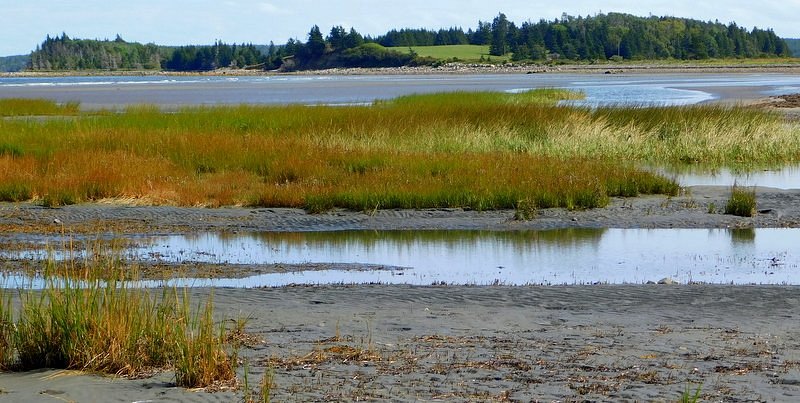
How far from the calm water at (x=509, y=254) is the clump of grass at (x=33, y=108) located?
97.1 feet

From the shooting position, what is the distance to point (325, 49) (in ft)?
654

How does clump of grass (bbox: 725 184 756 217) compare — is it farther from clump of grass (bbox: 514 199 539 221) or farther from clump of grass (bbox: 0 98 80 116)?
clump of grass (bbox: 0 98 80 116)

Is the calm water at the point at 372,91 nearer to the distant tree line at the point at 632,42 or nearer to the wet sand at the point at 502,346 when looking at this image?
the wet sand at the point at 502,346

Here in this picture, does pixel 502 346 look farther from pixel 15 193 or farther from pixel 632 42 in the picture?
pixel 632 42

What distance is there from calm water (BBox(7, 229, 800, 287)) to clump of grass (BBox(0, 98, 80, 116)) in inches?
1165

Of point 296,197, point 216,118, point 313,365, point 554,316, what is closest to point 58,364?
point 313,365

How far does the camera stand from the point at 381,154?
2259cm

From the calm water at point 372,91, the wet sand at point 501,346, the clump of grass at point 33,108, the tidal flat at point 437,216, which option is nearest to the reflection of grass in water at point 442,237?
the tidal flat at point 437,216

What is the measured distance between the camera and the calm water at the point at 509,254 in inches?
506

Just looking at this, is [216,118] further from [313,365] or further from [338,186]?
[313,365]

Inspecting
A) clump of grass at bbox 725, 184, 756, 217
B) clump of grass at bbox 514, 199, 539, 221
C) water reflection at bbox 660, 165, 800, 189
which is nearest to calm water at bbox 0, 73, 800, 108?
water reflection at bbox 660, 165, 800, 189

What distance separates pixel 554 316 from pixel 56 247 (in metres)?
8.29

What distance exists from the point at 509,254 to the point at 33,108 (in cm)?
3444

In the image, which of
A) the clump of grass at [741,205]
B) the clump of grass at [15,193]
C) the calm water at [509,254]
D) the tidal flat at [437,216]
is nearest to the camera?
the tidal flat at [437,216]
